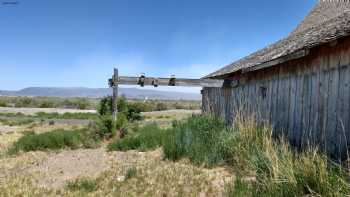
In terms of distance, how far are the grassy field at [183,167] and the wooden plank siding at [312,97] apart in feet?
1.27

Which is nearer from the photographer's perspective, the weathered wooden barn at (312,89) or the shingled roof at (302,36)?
the weathered wooden barn at (312,89)

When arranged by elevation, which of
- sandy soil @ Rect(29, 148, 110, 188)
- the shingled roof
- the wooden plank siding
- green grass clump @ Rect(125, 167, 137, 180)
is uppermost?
the shingled roof

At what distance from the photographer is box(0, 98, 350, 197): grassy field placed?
13.4ft

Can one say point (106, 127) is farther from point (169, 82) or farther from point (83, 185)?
point (83, 185)

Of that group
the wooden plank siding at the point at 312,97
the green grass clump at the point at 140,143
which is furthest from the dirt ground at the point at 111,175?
the wooden plank siding at the point at 312,97

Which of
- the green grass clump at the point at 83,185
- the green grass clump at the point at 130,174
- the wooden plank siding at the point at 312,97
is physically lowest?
the green grass clump at the point at 83,185

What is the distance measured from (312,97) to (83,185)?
4.32 meters

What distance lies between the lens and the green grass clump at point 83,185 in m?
5.44

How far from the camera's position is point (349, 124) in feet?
16.1

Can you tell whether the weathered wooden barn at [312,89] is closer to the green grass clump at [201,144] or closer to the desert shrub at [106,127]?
the green grass clump at [201,144]

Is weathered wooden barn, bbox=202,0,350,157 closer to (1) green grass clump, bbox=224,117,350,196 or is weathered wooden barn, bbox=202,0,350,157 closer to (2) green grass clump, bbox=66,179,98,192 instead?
(1) green grass clump, bbox=224,117,350,196

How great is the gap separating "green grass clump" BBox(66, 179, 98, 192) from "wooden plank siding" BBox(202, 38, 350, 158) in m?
3.35

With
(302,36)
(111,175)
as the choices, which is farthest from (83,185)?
(302,36)

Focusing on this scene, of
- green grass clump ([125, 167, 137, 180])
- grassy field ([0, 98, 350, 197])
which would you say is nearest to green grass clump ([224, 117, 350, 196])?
grassy field ([0, 98, 350, 197])
